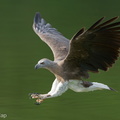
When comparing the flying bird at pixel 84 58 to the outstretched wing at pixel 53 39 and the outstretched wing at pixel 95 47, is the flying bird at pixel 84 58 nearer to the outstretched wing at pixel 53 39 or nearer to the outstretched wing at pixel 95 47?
the outstretched wing at pixel 95 47

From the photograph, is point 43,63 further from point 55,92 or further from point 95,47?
point 95,47

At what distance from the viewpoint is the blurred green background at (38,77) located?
38.5 ft

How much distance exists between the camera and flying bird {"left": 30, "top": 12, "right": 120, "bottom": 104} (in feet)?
32.3

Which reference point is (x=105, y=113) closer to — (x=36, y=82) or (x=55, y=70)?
(x=55, y=70)

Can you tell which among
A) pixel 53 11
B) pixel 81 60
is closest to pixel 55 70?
pixel 81 60

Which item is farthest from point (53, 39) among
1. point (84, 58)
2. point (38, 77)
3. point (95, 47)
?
point (38, 77)

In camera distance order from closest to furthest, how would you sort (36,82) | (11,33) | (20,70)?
(36,82) < (20,70) < (11,33)

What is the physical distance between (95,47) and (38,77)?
457cm

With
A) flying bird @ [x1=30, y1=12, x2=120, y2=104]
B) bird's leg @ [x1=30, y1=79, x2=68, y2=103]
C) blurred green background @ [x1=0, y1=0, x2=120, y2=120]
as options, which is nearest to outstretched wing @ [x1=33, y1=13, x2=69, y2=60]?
flying bird @ [x1=30, y1=12, x2=120, y2=104]

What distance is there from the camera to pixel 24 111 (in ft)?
38.6

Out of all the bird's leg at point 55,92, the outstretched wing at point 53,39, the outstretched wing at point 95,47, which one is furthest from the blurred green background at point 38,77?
the outstretched wing at point 95,47

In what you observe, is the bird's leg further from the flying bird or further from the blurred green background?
the blurred green background

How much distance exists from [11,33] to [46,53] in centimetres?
406

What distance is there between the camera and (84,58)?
1034 cm
